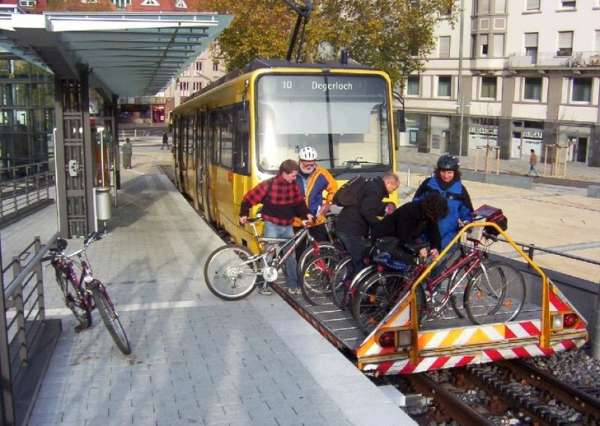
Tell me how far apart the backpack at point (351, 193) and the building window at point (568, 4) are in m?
41.4

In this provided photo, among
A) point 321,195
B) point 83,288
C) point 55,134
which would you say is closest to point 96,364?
point 83,288

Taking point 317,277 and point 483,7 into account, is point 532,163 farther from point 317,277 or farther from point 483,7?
point 317,277

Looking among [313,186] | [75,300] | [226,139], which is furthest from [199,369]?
[226,139]

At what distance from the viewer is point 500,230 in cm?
696

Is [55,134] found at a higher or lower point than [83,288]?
higher

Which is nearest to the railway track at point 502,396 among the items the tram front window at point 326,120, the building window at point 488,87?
the tram front window at point 326,120

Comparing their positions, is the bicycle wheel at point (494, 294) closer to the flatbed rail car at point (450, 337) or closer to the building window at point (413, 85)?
the flatbed rail car at point (450, 337)

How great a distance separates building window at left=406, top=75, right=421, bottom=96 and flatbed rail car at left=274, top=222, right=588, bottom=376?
165 feet

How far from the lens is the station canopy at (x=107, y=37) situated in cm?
892

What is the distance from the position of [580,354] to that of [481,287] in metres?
1.59

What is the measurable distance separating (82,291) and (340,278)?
2.87 metres

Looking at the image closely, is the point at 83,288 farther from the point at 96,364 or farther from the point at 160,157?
the point at 160,157

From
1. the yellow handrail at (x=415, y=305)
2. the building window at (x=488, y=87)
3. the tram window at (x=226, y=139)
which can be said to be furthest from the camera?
the building window at (x=488, y=87)

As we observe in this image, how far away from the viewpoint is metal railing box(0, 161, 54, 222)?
16.6 metres
